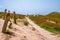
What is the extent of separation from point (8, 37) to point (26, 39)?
274 centimetres

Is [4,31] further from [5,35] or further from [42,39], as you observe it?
[42,39]

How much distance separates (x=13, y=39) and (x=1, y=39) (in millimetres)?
1714

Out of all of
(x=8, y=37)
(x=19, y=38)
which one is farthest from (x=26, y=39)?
(x=8, y=37)

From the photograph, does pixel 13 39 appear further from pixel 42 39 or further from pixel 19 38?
pixel 42 39

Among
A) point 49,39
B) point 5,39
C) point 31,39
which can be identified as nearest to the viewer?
point 5,39

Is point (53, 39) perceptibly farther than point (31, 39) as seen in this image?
Yes

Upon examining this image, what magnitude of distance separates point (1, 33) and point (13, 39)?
7.91 ft

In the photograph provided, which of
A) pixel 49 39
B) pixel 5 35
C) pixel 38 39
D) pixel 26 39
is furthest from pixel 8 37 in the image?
pixel 49 39

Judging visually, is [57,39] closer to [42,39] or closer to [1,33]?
[42,39]

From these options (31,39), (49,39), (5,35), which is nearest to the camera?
(5,35)

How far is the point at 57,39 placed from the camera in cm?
3175

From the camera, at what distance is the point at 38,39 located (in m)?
28.6

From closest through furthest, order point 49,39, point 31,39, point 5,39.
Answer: point 5,39, point 31,39, point 49,39

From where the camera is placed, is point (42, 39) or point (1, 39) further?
point (42, 39)
